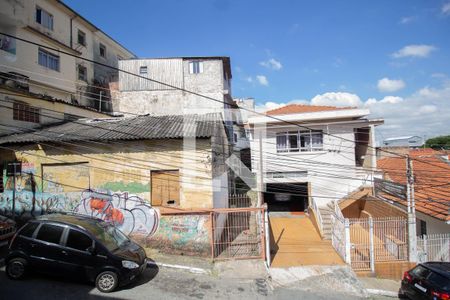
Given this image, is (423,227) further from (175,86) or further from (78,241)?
(175,86)

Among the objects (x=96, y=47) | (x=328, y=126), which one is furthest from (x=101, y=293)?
(x=96, y=47)

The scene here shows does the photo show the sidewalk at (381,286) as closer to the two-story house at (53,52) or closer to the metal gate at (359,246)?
the metal gate at (359,246)

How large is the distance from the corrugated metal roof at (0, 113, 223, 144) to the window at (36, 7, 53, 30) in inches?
548

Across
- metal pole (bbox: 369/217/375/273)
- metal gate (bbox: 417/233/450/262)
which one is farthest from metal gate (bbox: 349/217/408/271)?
metal gate (bbox: 417/233/450/262)

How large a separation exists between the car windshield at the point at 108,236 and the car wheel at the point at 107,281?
61cm

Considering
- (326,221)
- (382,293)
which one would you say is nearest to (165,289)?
(382,293)

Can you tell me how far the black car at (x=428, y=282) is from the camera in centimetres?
788

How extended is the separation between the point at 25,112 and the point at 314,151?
15.6 metres

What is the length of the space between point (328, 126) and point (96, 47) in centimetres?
2337

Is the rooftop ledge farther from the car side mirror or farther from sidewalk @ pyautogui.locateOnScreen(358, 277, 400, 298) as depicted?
the car side mirror

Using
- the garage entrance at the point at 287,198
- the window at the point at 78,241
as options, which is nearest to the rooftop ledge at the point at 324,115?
the garage entrance at the point at 287,198

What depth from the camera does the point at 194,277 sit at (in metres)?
8.83

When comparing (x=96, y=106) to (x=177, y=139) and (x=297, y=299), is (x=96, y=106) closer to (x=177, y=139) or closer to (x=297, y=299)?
(x=177, y=139)

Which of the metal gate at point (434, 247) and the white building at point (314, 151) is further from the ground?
the white building at point (314, 151)
